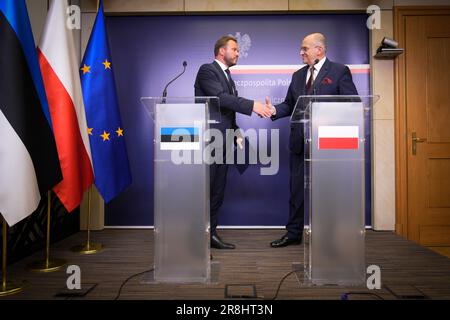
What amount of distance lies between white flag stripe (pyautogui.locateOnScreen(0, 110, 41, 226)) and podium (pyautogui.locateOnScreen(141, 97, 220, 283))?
28.6 inches

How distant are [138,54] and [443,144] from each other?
11.5ft

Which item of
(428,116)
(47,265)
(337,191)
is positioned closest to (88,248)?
(47,265)

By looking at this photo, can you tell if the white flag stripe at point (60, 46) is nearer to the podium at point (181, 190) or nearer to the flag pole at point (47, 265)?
the podium at point (181, 190)

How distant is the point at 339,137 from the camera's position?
1938 millimetres

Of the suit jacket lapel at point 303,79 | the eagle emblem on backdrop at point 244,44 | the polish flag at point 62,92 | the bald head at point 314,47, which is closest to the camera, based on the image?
the polish flag at point 62,92

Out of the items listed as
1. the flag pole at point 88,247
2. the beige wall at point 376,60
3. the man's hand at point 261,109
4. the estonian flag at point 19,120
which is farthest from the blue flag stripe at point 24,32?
the beige wall at point 376,60

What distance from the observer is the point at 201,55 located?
373 centimetres

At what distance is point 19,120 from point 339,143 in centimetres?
184

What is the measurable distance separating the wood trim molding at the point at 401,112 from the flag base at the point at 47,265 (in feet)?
10.8

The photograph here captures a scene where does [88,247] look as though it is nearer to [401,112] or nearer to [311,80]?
[311,80]

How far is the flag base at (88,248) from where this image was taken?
2.83m

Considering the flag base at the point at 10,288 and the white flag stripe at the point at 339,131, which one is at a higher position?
the white flag stripe at the point at 339,131
